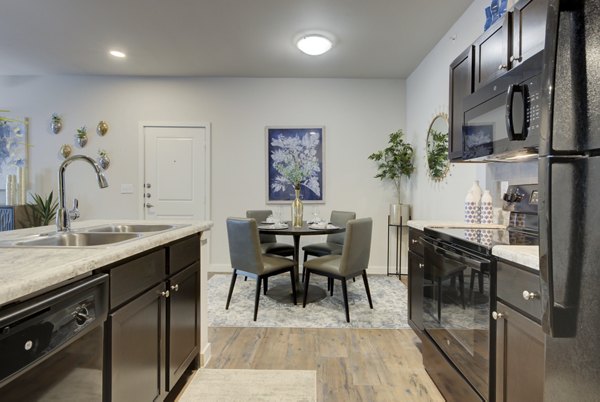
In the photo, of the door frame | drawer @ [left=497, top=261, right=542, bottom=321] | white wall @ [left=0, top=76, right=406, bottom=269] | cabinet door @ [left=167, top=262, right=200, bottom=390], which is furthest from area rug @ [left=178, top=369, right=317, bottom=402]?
the door frame

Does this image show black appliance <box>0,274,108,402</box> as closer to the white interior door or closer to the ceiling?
the ceiling

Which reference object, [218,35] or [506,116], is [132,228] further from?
[218,35]

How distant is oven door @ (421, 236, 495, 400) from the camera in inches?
50.2

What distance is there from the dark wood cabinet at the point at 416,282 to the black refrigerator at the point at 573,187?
1336 millimetres

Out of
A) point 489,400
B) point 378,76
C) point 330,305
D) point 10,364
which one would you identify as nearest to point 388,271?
point 330,305

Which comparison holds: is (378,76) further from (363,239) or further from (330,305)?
(330,305)

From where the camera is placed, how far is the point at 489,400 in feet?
4.03

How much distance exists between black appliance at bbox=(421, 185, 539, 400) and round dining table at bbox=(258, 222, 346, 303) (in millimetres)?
1134

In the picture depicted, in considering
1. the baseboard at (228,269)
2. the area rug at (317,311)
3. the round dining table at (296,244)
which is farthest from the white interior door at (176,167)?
→ the round dining table at (296,244)

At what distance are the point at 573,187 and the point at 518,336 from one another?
0.72 m

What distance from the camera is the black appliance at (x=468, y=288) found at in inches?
49.6

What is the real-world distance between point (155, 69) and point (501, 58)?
3975 mm

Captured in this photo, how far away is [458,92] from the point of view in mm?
2117

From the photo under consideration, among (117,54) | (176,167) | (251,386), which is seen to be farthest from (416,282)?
(117,54)
